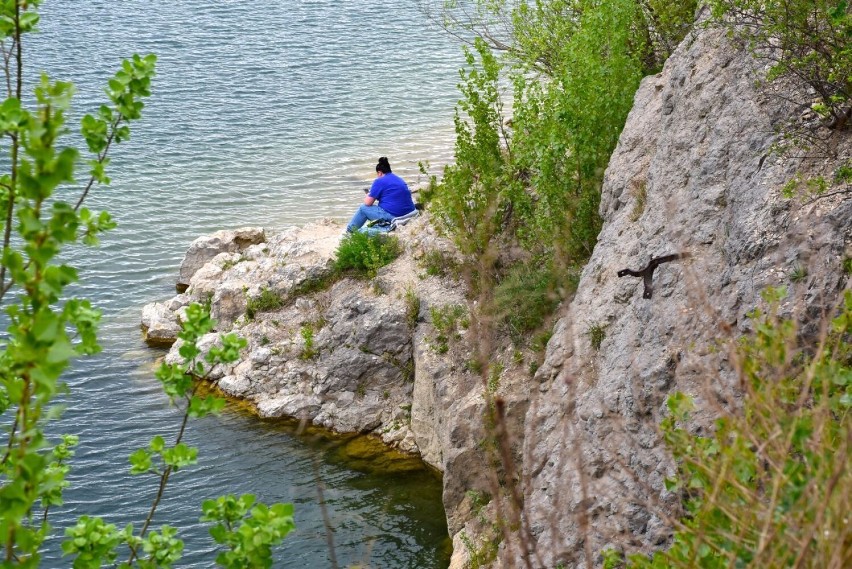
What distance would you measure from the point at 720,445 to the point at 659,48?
13.5 m

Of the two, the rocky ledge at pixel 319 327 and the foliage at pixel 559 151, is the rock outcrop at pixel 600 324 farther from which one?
the foliage at pixel 559 151

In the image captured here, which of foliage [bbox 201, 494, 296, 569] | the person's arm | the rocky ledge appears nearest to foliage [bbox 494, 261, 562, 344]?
the rocky ledge

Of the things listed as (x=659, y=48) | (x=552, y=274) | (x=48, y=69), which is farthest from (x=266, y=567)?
(x=48, y=69)

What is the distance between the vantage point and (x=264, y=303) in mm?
18359

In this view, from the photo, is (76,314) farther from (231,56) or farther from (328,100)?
(231,56)

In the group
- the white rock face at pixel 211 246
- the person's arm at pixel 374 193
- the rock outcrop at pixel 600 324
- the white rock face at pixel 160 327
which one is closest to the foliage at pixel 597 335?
the rock outcrop at pixel 600 324

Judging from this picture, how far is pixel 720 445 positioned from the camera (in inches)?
170

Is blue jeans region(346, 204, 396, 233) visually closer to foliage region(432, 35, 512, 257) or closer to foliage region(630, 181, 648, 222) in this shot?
foliage region(432, 35, 512, 257)

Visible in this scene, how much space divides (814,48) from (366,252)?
10.1 meters

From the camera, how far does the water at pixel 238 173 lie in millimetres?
14016

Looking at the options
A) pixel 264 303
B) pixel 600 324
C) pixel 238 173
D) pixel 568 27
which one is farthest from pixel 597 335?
pixel 238 173

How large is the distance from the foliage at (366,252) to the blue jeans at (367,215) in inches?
32.4

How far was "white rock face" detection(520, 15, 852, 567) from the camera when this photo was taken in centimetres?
818

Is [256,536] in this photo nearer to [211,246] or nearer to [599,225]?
[599,225]
